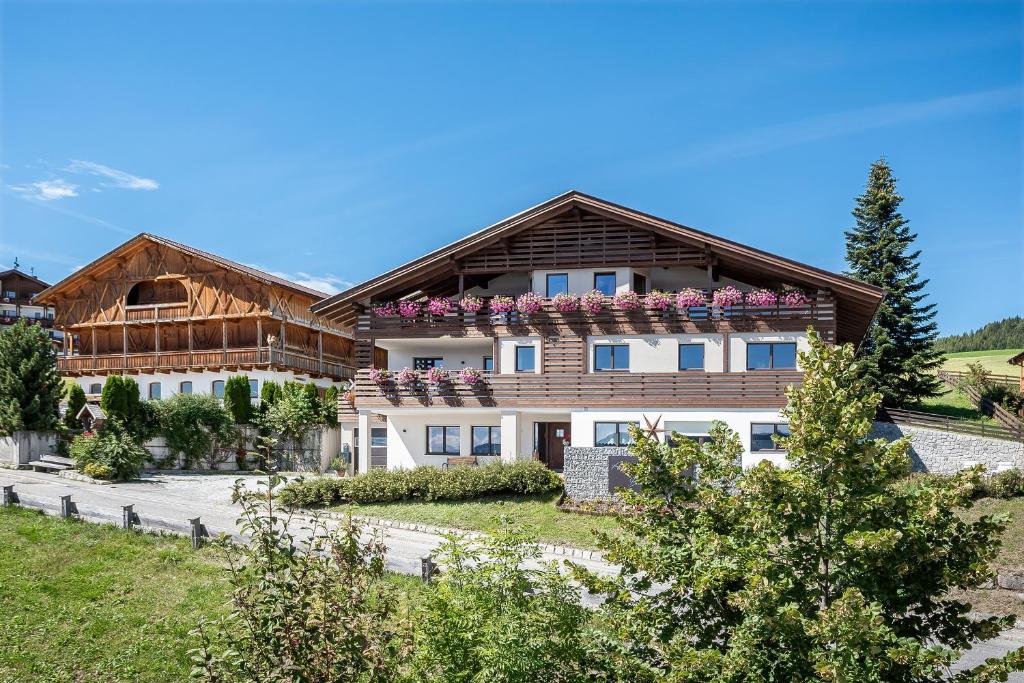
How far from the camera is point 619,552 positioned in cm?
→ 952

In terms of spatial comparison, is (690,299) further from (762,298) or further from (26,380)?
(26,380)

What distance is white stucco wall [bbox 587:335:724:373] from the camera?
31656 mm

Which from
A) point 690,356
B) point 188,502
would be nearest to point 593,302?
point 690,356

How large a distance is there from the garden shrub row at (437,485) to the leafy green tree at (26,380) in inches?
550

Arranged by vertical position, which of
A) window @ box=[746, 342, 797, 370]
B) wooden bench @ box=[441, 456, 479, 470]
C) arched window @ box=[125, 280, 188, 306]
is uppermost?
arched window @ box=[125, 280, 188, 306]

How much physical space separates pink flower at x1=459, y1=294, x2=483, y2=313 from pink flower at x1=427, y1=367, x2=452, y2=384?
7.86 feet

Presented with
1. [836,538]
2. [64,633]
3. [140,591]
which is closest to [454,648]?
[836,538]

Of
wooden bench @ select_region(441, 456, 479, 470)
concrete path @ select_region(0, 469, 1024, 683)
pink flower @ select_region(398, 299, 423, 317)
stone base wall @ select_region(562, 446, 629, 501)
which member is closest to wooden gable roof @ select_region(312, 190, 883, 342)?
pink flower @ select_region(398, 299, 423, 317)

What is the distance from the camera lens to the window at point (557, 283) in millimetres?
33594

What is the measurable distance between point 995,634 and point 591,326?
24.5 metres

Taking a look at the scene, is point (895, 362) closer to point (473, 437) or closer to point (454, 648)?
point (473, 437)

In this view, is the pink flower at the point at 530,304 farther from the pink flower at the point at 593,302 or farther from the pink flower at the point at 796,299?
the pink flower at the point at 796,299

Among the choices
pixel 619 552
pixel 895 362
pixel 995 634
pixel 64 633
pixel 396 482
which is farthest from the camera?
pixel 895 362

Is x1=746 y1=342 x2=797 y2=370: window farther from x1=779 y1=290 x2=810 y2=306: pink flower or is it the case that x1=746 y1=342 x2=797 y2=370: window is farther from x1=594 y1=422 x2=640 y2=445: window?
x1=594 y1=422 x2=640 y2=445: window
